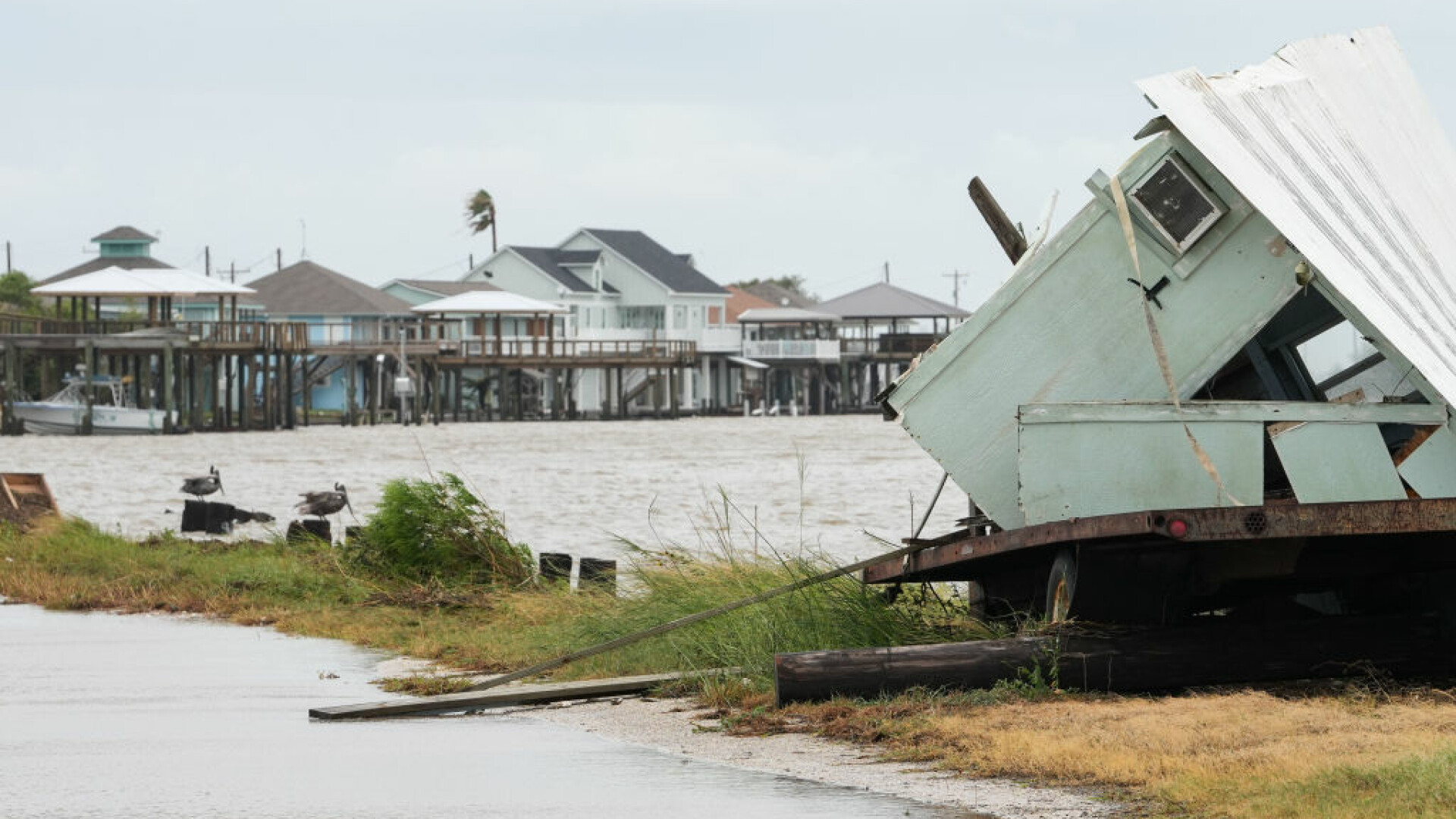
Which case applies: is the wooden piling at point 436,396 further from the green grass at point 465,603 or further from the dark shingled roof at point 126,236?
the green grass at point 465,603

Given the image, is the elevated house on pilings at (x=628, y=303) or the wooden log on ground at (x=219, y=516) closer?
the wooden log on ground at (x=219, y=516)

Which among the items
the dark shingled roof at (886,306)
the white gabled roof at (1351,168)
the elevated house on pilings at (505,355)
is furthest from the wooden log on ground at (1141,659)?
the dark shingled roof at (886,306)

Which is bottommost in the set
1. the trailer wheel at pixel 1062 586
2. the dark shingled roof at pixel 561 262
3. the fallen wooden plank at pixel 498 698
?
the fallen wooden plank at pixel 498 698

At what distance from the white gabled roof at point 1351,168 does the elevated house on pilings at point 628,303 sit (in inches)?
3632

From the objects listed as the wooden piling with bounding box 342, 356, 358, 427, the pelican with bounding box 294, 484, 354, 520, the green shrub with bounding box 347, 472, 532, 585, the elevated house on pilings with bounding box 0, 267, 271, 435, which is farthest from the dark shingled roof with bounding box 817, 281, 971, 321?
the green shrub with bounding box 347, 472, 532, 585

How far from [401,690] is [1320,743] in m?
5.48

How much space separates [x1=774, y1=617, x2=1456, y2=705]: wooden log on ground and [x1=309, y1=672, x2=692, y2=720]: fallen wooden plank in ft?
4.54

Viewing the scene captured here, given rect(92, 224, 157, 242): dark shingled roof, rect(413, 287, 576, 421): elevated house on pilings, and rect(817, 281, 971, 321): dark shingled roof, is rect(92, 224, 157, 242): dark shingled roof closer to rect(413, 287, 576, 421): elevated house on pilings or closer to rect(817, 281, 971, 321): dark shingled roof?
rect(413, 287, 576, 421): elevated house on pilings

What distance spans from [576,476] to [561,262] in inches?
2438

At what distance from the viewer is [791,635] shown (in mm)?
11492

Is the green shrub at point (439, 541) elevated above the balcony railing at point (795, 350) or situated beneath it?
situated beneath

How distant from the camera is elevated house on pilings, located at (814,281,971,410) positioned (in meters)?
120

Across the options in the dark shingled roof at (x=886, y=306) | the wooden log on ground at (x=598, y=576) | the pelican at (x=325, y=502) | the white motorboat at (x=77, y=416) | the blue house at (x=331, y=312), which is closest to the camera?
the wooden log on ground at (x=598, y=576)

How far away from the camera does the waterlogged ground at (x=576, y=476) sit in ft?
106
